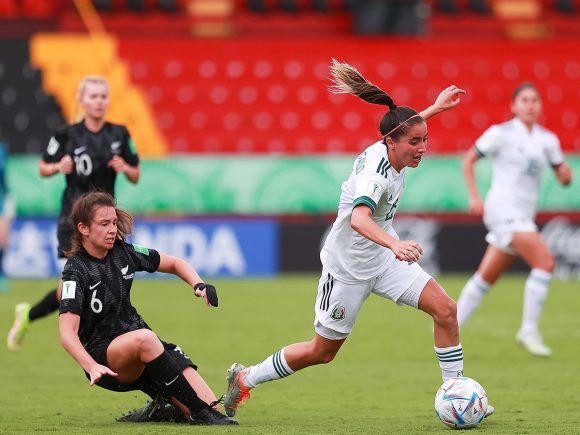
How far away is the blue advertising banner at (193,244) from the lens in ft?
56.4

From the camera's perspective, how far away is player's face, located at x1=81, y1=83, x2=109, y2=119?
8.88 meters

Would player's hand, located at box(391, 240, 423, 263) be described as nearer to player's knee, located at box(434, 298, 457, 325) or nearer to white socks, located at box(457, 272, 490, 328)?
player's knee, located at box(434, 298, 457, 325)

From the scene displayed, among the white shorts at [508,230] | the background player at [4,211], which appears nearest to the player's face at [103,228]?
the white shorts at [508,230]

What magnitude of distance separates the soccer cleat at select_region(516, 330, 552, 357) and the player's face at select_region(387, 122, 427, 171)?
394cm

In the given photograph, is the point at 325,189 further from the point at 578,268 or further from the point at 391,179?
the point at 391,179

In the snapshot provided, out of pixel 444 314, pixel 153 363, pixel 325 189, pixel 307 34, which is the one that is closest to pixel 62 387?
pixel 153 363

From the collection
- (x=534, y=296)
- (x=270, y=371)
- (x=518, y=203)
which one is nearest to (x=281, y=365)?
(x=270, y=371)

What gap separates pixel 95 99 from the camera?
8.93 metres

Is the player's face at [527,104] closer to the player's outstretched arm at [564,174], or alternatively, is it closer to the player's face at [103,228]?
the player's outstretched arm at [564,174]

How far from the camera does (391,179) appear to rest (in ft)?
21.3

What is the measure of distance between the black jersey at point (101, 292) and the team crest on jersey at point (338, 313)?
1.05 meters

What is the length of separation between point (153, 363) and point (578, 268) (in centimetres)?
1246

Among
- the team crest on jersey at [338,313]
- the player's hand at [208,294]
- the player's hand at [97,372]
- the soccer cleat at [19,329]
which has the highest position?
the player's hand at [208,294]

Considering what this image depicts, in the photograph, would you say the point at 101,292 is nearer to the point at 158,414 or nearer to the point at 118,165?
the point at 158,414
